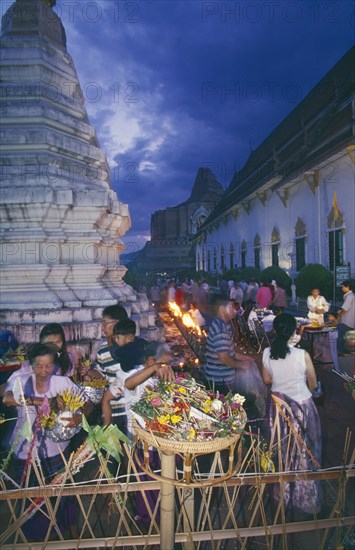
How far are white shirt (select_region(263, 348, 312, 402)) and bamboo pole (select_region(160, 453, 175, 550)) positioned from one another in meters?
1.30

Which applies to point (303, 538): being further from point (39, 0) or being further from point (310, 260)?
point (310, 260)

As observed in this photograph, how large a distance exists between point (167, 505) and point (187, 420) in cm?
48

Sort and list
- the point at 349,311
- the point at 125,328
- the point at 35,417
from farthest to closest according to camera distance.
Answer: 1. the point at 349,311
2. the point at 125,328
3. the point at 35,417

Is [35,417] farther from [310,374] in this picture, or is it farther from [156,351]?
[310,374]

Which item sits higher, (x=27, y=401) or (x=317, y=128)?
(x=317, y=128)

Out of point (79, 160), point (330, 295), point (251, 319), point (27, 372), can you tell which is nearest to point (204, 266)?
point (330, 295)

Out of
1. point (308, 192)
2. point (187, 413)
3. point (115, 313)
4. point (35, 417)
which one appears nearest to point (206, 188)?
point (308, 192)

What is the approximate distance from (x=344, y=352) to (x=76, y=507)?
18.3ft

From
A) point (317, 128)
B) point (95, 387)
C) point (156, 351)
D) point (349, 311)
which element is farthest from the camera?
point (317, 128)

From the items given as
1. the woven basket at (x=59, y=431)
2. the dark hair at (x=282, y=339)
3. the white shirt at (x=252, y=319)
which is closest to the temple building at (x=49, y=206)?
the woven basket at (x=59, y=431)

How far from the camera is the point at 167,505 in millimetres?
2105

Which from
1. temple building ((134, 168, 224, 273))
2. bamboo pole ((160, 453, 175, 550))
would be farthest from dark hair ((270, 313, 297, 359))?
temple building ((134, 168, 224, 273))

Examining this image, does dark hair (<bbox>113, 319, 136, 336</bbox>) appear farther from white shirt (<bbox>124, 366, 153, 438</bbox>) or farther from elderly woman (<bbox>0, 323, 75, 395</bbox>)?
elderly woman (<bbox>0, 323, 75, 395</bbox>)

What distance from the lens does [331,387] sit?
5.76 m
